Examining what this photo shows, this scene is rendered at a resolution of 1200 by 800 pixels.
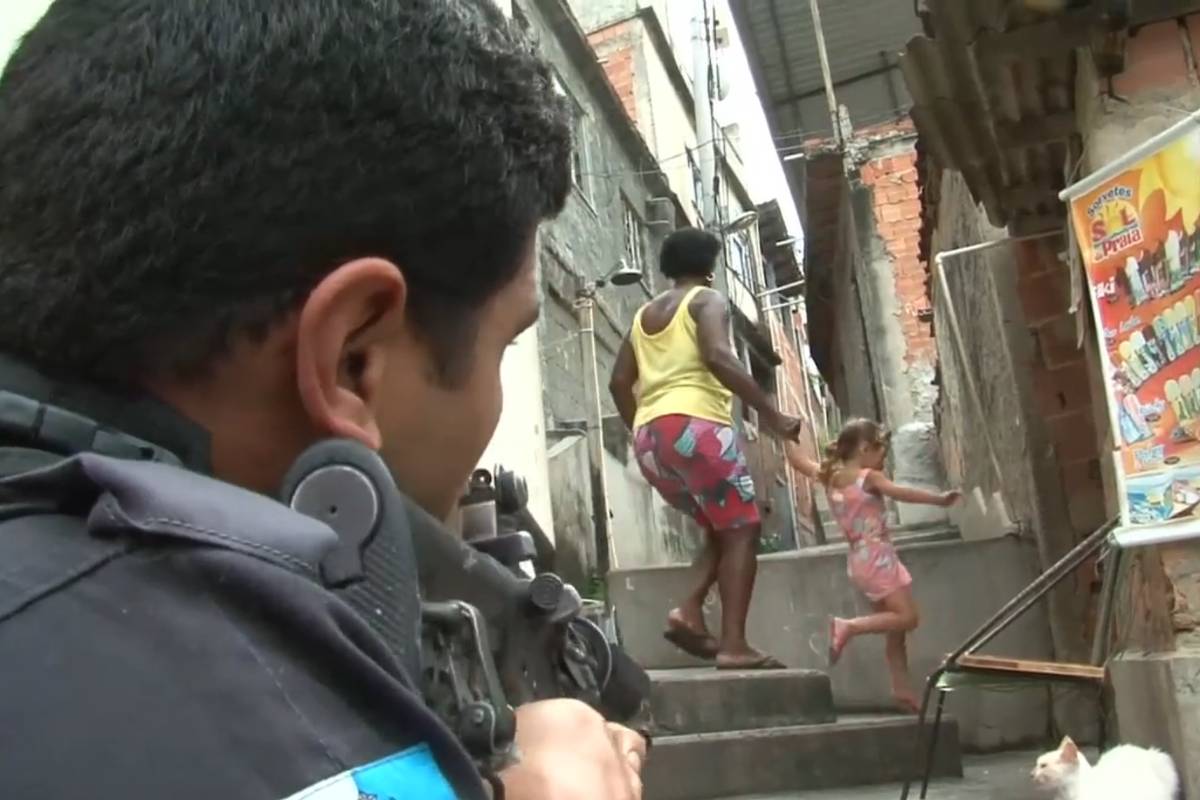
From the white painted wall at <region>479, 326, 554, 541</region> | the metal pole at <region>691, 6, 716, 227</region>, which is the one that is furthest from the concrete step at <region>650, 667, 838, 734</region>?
the metal pole at <region>691, 6, 716, 227</region>

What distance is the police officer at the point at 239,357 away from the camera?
0.49 m

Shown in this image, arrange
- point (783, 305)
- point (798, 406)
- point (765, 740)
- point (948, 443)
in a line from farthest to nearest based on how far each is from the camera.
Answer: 1. point (798, 406)
2. point (783, 305)
3. point (948, 443)
4. point (765, 740)

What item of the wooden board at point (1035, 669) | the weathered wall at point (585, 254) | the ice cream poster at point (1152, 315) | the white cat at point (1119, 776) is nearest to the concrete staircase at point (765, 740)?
A: the wooden board at point (1035, 669)

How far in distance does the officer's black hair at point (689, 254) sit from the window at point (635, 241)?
32.0 feet

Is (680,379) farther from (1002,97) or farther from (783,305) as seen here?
(783,305)

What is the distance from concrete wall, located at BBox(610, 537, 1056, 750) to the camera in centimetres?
531

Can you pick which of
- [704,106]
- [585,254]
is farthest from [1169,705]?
[585,254]

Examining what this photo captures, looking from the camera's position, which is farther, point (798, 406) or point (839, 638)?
point (798, 406)

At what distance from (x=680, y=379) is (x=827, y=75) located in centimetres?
506

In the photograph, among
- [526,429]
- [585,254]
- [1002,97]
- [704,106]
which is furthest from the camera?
[585,254]

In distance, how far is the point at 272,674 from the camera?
493mm

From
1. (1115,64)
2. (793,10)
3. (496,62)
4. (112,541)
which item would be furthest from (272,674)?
(793,10)

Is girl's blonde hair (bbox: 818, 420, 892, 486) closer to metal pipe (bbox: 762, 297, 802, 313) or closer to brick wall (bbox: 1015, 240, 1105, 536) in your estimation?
brick wall (bbox: 1015, 240, 1105, 536)

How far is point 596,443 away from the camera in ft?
34.4
